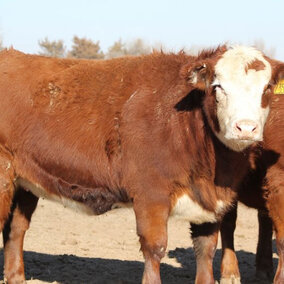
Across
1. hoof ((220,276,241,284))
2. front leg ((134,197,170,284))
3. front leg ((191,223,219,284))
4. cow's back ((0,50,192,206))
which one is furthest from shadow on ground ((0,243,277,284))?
cow's back ((0,50,192,206))

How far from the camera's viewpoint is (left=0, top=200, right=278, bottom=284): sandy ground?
8906 mm

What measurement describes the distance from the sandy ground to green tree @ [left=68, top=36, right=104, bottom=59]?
35928mm

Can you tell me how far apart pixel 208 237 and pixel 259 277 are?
1.74 m

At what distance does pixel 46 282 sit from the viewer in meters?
8.38

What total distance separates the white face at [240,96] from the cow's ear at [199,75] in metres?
0.13

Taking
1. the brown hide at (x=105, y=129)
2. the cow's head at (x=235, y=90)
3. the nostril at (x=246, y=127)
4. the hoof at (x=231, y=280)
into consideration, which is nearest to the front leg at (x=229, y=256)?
the hoof at (x=231, y=280)

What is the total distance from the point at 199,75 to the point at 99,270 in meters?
3.35

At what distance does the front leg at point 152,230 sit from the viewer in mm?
6762

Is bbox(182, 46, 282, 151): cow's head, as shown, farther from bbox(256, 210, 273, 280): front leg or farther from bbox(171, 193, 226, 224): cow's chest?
bbox(256, 210, 273, 280): front leg

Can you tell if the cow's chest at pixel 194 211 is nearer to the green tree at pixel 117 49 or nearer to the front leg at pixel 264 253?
the front leg at pixel 264 253

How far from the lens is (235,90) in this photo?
6480 millimetres

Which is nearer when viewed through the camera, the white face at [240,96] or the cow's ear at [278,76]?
the white face at [240,96]

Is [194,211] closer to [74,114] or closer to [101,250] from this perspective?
[74,114]

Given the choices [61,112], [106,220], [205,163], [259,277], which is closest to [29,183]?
[61,112]
